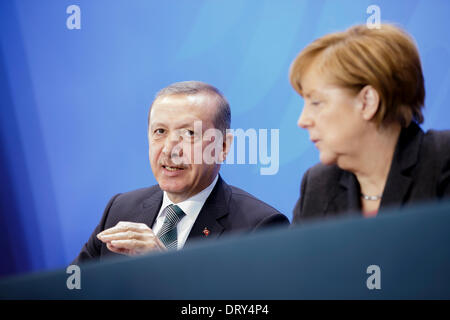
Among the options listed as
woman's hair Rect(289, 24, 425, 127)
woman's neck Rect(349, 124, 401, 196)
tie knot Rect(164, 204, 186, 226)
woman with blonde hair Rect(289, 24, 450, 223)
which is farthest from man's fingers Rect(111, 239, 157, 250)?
woman's hair Rect(289, 24, 425, 127)

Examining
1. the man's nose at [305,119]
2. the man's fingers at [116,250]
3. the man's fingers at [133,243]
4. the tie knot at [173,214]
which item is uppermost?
the man's nose at [305,119]

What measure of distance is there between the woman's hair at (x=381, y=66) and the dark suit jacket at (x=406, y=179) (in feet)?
0.36

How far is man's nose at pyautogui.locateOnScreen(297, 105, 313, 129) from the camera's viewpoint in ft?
Answer: 8.38

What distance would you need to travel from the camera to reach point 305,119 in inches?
101

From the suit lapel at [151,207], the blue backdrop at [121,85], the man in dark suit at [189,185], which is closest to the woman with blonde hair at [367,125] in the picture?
the blue backdrop at [121,85]

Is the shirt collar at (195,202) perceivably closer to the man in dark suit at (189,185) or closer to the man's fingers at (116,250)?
the man in dark suit at (189,185)

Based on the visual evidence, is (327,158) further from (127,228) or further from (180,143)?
(127,228)

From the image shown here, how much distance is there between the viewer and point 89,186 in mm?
2918

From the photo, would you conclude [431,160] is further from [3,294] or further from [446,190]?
[3,294]

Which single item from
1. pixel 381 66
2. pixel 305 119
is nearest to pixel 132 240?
pixel 305 119

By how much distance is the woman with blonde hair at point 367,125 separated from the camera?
7.70ft

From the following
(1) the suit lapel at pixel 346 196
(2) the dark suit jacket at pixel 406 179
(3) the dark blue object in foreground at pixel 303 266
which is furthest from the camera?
(3) the dark blue object in foreground at pixel 303 266
